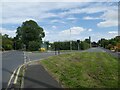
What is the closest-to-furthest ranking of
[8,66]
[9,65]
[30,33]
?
[8,66] → [9,65] → [30,33]

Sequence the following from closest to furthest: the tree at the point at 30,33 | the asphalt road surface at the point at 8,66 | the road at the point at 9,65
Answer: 1. the asphalt road surface at the point at 8,66
2. the road at the point at 9,65
3. the tree at the point at 30,33

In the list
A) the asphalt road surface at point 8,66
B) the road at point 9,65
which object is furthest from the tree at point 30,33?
the asphalt road surface at point 8,66

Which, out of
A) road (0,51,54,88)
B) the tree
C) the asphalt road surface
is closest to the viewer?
the asphalt road surface

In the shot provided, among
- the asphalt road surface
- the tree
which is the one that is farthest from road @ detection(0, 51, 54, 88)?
the tree

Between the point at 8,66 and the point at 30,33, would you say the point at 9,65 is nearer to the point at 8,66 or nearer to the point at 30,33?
the point at 8,66

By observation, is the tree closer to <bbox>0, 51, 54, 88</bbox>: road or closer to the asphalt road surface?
<bbox>0, 51, 54, 88</bbox>: road

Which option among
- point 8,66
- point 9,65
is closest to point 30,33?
point 9,65

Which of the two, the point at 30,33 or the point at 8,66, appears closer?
the point at 8,66

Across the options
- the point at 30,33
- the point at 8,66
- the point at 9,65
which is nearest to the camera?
the point at 8,66

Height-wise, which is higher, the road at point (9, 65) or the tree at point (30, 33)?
the tree at point (30, 33)

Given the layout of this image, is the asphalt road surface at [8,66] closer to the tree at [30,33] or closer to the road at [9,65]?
the road at [9,65]

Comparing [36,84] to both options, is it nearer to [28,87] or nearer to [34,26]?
[28,87]

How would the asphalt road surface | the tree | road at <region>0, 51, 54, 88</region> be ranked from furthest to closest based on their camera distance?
the tree, road at <region>0, 51, 54, 88</region>, the asphalt road surface

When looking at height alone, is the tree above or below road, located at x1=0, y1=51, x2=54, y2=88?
above
